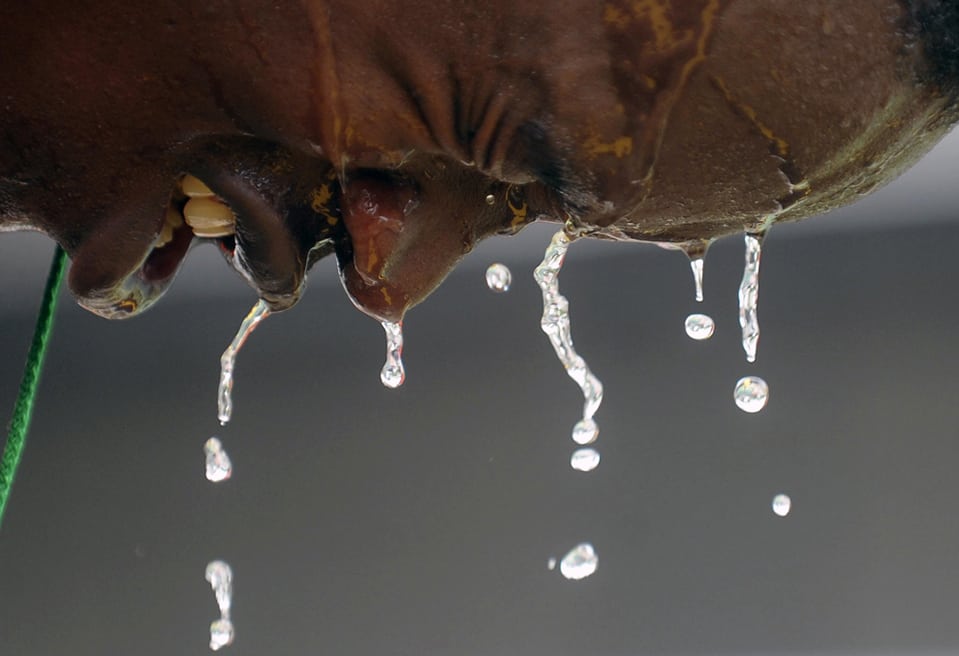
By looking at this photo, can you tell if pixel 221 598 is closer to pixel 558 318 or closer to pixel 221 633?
pixel 221 633

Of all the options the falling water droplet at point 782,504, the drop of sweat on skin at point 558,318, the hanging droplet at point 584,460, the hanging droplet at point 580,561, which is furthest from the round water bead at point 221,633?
the drop of sweat on skin at point 558,318

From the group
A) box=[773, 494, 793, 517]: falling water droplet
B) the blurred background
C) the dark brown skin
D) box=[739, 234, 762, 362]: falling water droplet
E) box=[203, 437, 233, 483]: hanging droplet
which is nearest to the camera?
the dark brown skin

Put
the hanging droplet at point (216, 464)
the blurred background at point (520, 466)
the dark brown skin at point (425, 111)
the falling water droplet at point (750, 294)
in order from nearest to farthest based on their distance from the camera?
the dark brown skin at point (425, 111) < the falling water droplet at point (750, 294) < the hanging droplet at point (216, 464) < the blurred background at point (520, 466)

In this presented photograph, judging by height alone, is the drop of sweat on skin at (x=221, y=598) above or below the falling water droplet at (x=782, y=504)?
below

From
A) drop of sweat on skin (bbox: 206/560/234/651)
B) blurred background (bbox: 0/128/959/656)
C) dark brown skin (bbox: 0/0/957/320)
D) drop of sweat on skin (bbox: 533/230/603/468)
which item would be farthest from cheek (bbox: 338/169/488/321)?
drop of sweat on skin (bbox: 206/560/234/651)

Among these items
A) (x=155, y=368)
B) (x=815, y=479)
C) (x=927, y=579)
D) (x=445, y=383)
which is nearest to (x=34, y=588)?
(x=155, y=368)

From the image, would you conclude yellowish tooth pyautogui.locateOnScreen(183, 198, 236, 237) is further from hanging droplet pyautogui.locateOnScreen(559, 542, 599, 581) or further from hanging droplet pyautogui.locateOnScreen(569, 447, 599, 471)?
hanging droplet pyautogui.locateOnScreen(559, 542, 599, 581)

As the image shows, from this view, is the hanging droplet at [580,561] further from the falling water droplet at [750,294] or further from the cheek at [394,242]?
the cheek at [394,242]

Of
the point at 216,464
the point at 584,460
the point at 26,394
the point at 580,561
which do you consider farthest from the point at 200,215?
the point at 580,561
